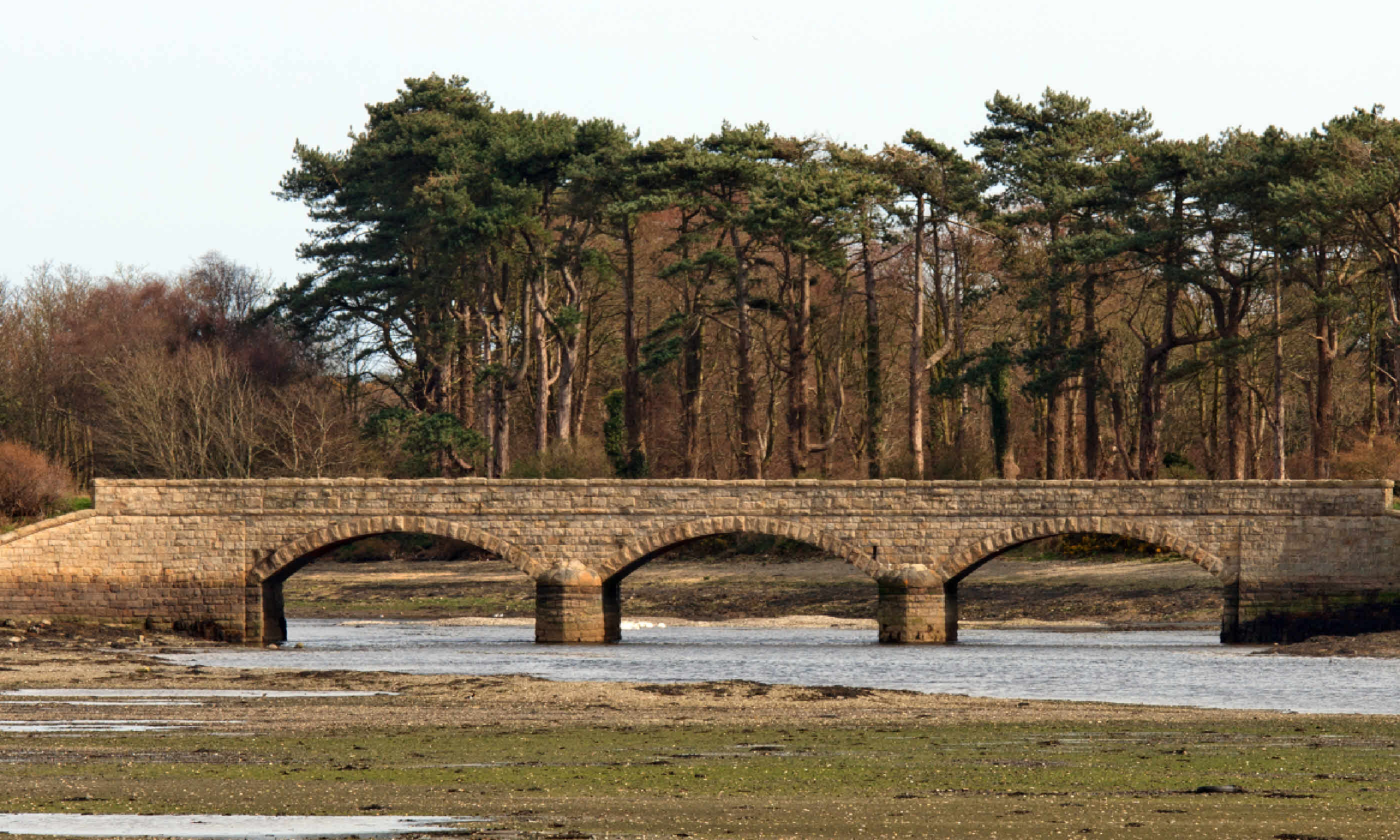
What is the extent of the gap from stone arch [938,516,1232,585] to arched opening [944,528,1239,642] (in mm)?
3547

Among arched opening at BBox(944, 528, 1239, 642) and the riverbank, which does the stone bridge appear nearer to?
arched opening at BBox(944, 528, 1239, 642)

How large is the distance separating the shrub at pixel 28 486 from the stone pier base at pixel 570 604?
45.0 feet

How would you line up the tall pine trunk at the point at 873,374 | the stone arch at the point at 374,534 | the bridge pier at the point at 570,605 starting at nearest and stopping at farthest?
the stone arch at the point at 374,534 → the bridge pier at the point at 570,605 → the tall pine trunk at the point at 873,374

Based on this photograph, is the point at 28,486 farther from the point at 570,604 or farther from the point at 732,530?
the point at 732,530

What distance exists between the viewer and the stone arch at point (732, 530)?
120 feet

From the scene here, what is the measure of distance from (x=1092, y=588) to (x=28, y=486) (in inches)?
1025

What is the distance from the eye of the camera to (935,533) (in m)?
36.5

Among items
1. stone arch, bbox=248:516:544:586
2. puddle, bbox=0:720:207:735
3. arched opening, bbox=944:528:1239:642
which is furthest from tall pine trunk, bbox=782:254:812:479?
puddle, bbox=0:720:207:735

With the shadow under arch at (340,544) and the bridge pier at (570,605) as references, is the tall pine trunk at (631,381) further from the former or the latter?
the shadow under arch at (340,544)

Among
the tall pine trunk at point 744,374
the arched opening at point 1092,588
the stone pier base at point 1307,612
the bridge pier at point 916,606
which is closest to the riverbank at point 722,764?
the bridge pier at point 916,606

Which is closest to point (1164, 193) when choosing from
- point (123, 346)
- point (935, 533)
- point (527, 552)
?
point (935, 533)

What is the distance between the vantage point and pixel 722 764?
15312 mm

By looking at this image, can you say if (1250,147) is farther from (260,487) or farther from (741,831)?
(741,831)

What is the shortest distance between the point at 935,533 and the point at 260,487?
13.5 m
